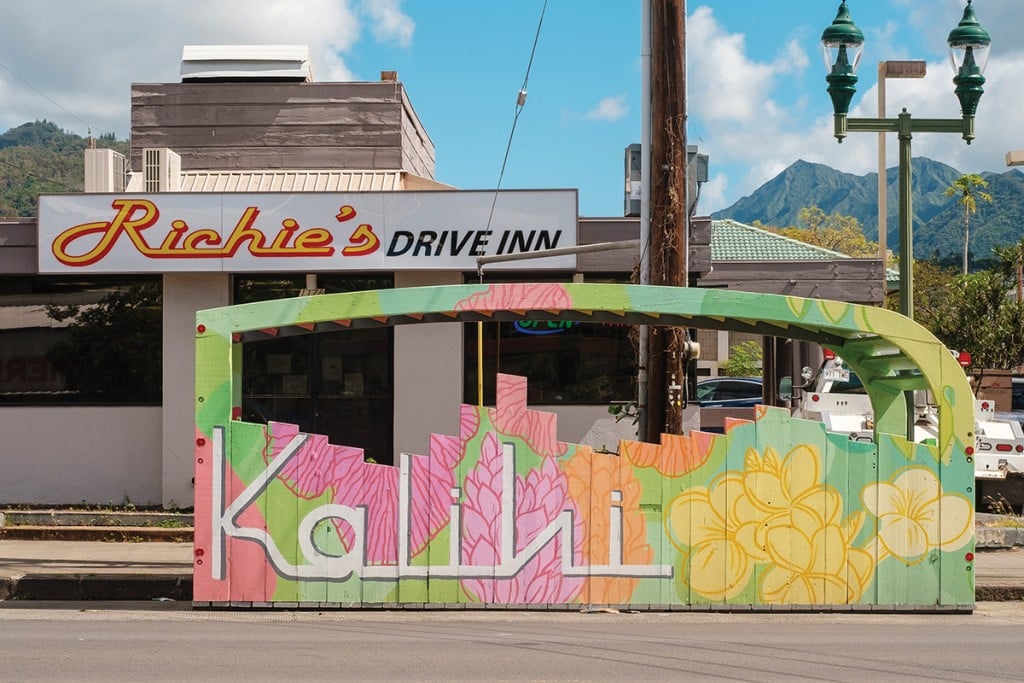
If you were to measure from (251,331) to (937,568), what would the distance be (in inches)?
224

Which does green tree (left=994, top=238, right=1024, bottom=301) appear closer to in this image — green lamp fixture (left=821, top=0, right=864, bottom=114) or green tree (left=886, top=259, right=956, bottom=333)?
green tree (left=886, top=259, right=956, bottom=333)

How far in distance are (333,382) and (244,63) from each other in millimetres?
7015

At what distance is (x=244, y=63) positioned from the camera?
1953 centimetres

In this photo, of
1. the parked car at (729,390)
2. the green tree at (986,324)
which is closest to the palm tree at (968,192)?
the green tree at (986,324)

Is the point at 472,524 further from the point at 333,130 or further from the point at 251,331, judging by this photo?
the point at 333,130

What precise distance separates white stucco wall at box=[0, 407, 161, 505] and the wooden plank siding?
218 inches

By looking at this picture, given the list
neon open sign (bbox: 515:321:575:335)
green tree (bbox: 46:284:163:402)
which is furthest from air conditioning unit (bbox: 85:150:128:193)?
neon open sign (bbox: 515:321:575:335)

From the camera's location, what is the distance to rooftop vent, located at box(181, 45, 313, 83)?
759 inches

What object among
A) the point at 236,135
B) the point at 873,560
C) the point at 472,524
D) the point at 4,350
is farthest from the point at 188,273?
the point at 873,560

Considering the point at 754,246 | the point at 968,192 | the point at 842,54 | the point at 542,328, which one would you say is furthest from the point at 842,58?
the point at 968,192

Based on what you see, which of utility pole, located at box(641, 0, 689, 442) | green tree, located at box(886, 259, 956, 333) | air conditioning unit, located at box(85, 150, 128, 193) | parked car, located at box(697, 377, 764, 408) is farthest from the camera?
green tree, located at box(886, 259, 956, 333)

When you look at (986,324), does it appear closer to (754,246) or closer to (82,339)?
(754,246)

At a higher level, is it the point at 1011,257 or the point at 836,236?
the point at 836,236

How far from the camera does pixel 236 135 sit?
19281 mm
